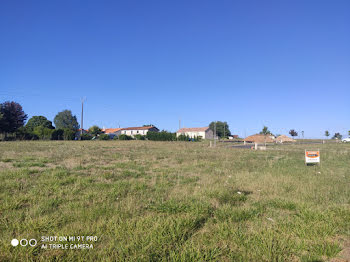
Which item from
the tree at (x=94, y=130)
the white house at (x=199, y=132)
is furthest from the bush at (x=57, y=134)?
the white house at (x=199, y=132)

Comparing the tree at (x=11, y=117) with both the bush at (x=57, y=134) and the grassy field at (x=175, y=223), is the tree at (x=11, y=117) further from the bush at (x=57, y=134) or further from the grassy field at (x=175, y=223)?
the grassy field at (x=175, y=223)

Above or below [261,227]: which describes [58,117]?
above

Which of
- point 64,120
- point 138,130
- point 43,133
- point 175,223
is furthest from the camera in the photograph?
point 138,130

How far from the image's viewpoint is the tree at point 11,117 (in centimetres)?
3631

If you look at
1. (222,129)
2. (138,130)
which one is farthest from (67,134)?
(222,129)

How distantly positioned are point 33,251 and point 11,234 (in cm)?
65

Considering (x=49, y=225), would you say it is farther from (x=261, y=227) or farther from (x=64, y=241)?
(x=261, y=227)

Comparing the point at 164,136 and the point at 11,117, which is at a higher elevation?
the point at 11,117

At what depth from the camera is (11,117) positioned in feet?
125

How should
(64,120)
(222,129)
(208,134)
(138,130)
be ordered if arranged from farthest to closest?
1. (222,129)
2. (138,130)
3. (208,134)
4. (64,120)

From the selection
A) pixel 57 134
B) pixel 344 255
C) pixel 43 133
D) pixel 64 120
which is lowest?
pixel 344 255

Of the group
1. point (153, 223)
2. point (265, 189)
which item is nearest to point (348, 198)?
point (265, 189)

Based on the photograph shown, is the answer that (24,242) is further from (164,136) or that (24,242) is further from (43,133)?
(164,136)

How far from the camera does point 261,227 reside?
9.80 feet
